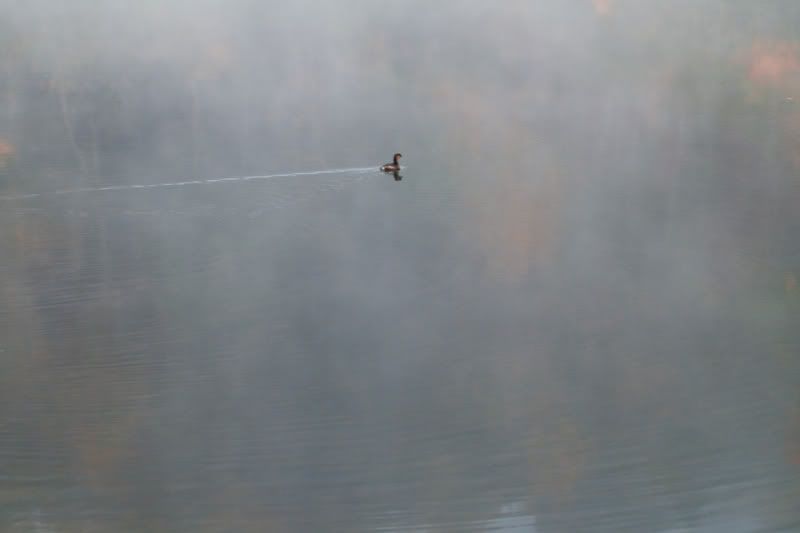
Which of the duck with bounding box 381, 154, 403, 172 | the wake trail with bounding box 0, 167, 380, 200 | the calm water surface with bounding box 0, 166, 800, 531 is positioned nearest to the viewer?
the calm water surface with bounding box 0, 166, 800, 531

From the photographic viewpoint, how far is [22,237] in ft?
25.2

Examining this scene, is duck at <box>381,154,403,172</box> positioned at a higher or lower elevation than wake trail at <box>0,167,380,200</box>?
higher

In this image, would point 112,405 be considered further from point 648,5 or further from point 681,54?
point 648,5

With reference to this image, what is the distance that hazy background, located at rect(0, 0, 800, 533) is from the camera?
379 cm

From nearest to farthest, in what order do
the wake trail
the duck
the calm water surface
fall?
1. the calm water surface
2. the wake trail
3. the duck

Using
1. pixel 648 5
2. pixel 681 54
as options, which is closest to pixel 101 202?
pixel 681 54

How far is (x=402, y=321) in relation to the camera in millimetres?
5477

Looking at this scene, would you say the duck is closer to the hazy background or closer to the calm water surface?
the hazy background

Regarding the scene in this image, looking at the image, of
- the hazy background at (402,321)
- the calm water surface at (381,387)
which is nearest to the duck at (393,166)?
the hazy background at (402,321)

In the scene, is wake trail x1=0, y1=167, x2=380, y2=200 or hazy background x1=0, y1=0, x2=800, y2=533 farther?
wake trail x1=0, y1=167, x2=380, y2=200

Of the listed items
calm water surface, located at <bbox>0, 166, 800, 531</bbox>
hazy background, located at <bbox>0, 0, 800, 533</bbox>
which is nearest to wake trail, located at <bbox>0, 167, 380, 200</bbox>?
hazy background, located at <bbox>0, 0, 800, 533</bbox>

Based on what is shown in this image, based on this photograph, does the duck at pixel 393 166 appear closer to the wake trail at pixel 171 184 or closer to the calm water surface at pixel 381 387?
the wake trail at pixel 171 184

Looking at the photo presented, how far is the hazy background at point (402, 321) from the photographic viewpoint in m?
3.79

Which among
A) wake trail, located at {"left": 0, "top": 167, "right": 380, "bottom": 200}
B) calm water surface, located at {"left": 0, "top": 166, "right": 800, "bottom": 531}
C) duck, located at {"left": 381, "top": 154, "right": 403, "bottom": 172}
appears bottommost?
calm water surface, located at {"left": 0, "top": 166, "right": 800, "bottom": 531}
